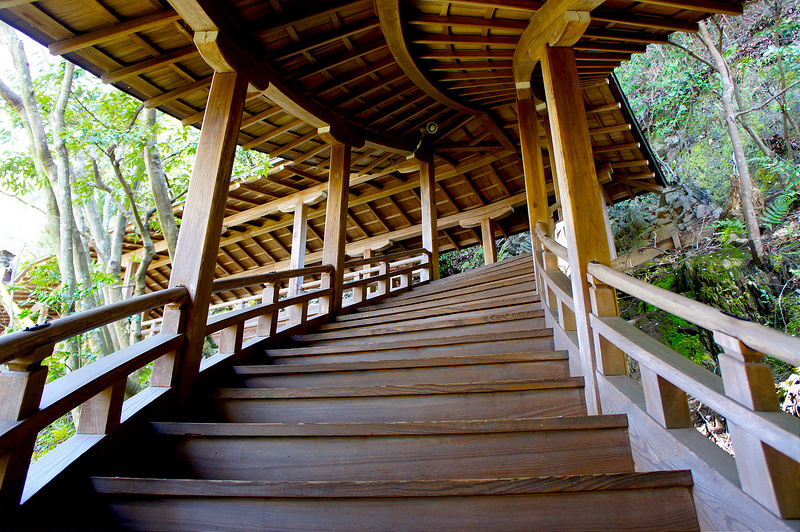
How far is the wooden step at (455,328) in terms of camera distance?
3.28m

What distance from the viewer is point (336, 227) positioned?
5.02 metres

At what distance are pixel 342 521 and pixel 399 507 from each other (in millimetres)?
207

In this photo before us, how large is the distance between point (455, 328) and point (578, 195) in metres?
1.44

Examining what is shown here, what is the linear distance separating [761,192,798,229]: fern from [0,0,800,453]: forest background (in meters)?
0.03

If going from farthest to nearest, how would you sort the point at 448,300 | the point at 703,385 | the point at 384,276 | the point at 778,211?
1. the point at 778,211
2. the point at 384,276
3. the point at 448,300
4. the point at 703,385

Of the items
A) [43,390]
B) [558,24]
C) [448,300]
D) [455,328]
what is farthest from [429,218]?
[43,390]

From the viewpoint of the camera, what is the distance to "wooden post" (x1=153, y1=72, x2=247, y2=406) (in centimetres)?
267

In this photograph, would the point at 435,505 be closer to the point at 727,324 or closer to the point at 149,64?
the point at 727,324

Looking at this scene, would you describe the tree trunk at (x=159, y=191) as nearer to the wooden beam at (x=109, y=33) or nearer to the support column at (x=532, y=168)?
the wooden beam at (x=109, y=33)

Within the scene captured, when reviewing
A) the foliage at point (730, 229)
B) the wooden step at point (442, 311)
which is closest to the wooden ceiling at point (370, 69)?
the foliage at point (730, 229)

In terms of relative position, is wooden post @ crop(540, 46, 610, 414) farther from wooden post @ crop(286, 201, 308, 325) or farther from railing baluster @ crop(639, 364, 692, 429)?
wooden post @ crop(286, 201, 308, 325)

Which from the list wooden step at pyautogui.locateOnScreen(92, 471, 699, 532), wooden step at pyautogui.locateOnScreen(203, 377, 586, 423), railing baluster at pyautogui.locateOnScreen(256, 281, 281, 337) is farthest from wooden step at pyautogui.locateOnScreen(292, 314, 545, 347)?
wooden step at pyautogui.locateOnScreen(92, 471, 699, 532)

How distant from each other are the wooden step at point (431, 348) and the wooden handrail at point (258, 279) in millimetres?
603

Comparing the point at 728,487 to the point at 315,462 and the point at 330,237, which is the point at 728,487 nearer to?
the point at 315,462
